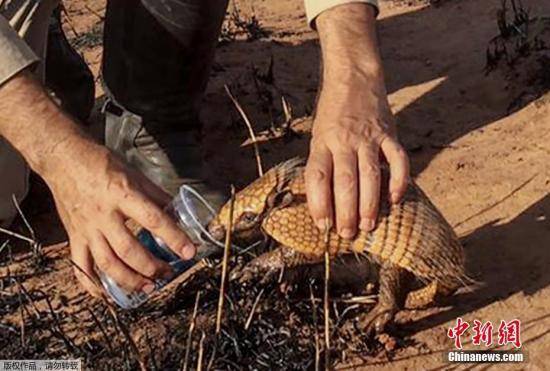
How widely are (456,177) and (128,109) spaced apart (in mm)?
1250

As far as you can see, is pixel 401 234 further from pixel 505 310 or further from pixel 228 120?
pixel 228 120

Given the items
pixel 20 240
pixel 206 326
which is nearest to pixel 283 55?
pixel 20 240

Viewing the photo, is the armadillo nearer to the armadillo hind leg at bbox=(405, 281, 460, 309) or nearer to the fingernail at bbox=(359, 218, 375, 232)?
the armadillo hind leg at bbox=(405, 281, 460, 309)

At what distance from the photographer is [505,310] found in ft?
9.94

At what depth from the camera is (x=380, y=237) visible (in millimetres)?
2691

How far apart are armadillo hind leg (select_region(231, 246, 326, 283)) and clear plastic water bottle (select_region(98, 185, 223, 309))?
0.77 ft

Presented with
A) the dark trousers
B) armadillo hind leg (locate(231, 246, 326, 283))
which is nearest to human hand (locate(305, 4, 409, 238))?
armadillo hind leg (locate(231, 246, 326, 283))

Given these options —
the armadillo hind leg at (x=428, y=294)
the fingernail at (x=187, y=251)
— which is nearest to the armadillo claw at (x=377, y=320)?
the armadillo hind leg at (x=428, y=294)

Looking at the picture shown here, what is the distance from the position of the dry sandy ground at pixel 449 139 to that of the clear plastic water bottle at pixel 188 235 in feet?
1.94

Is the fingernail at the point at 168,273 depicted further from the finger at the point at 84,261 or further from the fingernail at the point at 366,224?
the fingernail at the point at 366,224

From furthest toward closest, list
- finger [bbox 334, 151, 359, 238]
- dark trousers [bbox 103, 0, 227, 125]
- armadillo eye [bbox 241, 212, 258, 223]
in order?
dark trousers [bbox 103, 0, 227, 125] → armadillo eye [bbox 241, 212, 258, 223] → finger [bbox 334, 151, 359, 238]

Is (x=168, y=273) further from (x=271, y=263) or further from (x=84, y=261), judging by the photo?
(x=271, y=263)

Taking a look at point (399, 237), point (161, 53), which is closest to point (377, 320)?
point (399, 237)

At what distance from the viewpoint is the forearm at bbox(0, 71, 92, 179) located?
2297mm
